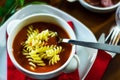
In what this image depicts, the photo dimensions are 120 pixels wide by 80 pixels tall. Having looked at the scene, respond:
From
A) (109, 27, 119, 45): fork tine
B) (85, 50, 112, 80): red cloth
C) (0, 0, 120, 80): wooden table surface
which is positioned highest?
(0, 0, 120, 80): wooden table surface

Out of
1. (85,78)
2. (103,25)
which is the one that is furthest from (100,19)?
(85,78)

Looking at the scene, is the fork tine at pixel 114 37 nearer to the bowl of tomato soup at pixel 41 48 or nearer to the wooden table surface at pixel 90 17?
the wooden table surface at pixel 90 17

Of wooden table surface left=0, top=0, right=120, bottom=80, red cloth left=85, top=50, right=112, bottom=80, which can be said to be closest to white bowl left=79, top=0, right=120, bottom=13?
wooden table surface left=0, top=0, right=120, bottom=80

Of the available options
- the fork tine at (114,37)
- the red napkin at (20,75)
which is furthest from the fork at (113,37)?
the red napkin at (20,75)

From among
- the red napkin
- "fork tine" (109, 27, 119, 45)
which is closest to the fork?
"fork tine" (109, 27, 119, 45)

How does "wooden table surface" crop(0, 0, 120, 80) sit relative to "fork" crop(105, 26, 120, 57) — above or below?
above

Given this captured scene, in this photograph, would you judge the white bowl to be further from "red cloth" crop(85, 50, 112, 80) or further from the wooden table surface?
"red cloth" crop(85, 50, 112, 80)

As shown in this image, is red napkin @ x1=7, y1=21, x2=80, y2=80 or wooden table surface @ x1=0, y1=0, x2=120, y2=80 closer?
red napkin @ x1=7, y1=21, x2=80, y2=80

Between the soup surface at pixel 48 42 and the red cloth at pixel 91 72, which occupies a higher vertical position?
the soup surface at pixel 48 42
